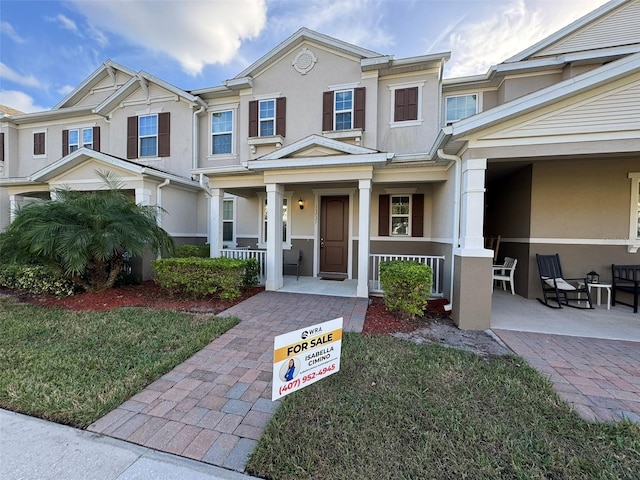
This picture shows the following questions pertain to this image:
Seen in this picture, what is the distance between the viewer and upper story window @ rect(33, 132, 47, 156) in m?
11.7

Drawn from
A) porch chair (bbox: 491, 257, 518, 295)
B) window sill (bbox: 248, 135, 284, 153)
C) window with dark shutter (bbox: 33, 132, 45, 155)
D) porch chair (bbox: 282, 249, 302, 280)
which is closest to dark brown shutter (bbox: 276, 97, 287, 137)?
window sill (bbox: 248, 135, 284, 153)

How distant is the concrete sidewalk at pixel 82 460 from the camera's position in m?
1.79

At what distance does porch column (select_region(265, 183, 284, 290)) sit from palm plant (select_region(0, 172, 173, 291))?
2.71 meters

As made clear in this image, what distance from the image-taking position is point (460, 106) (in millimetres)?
8320

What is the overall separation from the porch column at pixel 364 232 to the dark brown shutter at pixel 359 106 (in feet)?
9.82

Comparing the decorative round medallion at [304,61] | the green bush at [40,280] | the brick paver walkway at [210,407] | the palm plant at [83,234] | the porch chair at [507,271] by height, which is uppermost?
the decorative round medallion at [304,61]

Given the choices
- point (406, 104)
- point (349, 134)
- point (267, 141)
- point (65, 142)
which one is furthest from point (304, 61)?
point (65, 142)

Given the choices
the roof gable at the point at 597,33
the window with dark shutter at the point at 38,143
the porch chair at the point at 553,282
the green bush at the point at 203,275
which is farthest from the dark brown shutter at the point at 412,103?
the window with dark shutter at the point at 38,143

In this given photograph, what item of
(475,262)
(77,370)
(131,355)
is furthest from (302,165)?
(77,370)

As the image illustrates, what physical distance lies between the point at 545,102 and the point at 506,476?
476cm

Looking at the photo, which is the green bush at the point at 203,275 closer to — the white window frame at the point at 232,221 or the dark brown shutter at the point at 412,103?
the white window frame at the point at 232,221

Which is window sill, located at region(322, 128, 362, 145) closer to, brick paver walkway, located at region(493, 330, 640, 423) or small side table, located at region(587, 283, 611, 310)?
brick paver walkway, located at region(493, 330, 640, 423)

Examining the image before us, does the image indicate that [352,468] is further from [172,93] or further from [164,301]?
[172,93]

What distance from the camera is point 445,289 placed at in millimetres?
6336
